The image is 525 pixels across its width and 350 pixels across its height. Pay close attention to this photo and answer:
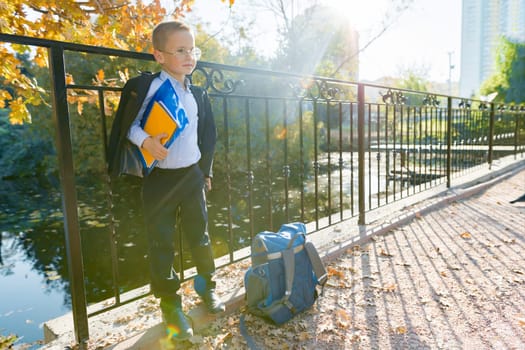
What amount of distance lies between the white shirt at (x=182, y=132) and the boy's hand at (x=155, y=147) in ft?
0.19

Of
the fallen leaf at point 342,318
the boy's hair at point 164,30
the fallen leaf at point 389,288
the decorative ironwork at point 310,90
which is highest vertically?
the boy's hair at point 164,30

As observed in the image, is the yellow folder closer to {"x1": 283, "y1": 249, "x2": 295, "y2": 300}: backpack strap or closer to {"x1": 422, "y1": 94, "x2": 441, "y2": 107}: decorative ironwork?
{"x1": 283, "y1": 249, "x2": 295, "y2": 300}: backpack strap

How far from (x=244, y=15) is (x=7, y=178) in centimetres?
1366

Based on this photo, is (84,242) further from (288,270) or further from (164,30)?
(164,30)

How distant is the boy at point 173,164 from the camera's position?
77.8 inches

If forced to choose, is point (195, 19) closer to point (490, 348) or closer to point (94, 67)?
point (94, 67)

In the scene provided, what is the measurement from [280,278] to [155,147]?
112 cm

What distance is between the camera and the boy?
1976mm

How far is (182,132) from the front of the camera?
2.10 meters

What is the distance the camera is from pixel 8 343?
2.25m

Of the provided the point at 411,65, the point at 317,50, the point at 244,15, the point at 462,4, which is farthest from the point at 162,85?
the point at 462,4

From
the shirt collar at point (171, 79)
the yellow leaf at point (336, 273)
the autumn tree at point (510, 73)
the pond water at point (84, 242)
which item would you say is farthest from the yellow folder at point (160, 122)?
the autumn tree at point (510, 73)

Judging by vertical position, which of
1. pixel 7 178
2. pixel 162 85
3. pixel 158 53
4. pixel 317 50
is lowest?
pixel 7 178

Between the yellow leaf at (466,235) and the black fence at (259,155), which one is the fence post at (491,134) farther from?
the yellow leaf at (466,235)
